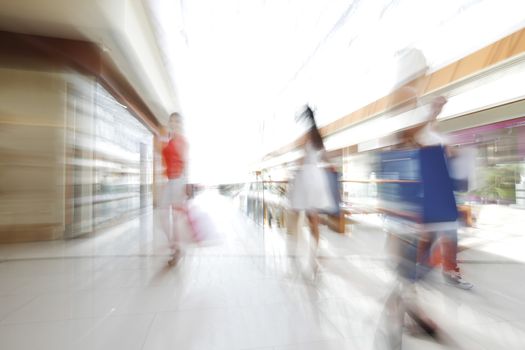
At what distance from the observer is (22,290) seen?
6.14 feet

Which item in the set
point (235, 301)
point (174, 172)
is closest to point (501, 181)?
point (235, 301)

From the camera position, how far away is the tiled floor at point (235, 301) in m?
1.24

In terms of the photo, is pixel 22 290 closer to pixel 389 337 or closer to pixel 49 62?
pixel 389 337

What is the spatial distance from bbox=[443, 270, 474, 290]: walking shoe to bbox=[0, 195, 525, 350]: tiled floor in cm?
6

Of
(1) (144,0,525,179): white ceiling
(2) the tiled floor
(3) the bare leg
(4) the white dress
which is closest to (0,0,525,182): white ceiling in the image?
(1) (144,0,525,179): white ceiling

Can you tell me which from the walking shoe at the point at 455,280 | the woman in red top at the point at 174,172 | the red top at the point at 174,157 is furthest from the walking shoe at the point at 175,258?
the walking shoe at the point at 455,280

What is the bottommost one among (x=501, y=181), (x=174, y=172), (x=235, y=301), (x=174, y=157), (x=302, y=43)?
(x=235, y=301)

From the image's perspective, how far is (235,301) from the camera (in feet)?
5.31

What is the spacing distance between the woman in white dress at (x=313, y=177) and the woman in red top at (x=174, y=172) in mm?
1051

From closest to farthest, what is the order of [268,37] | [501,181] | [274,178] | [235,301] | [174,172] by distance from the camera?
[235,301] < [501,181] < [174,172] < [268,37] < [274,178]

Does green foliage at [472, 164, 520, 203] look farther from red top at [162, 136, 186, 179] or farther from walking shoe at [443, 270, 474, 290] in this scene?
red top at [162, 136, 186, 179]

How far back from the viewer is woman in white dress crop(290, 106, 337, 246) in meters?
1.85

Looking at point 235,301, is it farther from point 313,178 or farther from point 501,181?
point 501,181

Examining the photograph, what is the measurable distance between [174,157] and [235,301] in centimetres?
128
